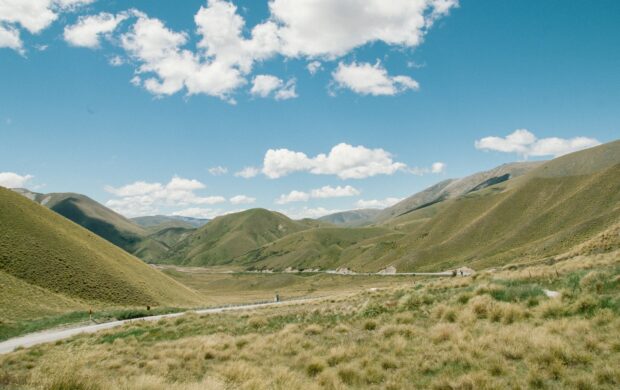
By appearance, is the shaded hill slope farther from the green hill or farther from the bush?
the green hill

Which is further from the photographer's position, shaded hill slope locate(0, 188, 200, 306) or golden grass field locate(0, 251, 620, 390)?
shaded hill slope locate(0, 188, 200, 306)

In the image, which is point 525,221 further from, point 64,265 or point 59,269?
point 59,269

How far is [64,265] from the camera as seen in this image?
60500mm

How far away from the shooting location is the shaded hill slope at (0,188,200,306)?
5441 cm

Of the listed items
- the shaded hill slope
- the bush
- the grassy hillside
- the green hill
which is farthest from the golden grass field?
the green hill

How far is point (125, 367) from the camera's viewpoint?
11.9m

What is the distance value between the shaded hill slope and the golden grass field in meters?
45.1

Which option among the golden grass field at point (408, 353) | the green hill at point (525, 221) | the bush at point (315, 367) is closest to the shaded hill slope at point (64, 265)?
the golden grass field at point (408, 353)

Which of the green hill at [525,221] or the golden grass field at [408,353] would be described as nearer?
the golden grass field at [408,353]

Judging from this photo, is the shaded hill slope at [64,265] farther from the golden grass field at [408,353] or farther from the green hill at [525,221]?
the green hill at [525,221]

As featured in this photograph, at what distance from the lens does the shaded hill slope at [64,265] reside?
178 ft

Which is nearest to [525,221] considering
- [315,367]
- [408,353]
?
[408,353]

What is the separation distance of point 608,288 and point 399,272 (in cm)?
12910

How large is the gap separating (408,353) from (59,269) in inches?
2575
